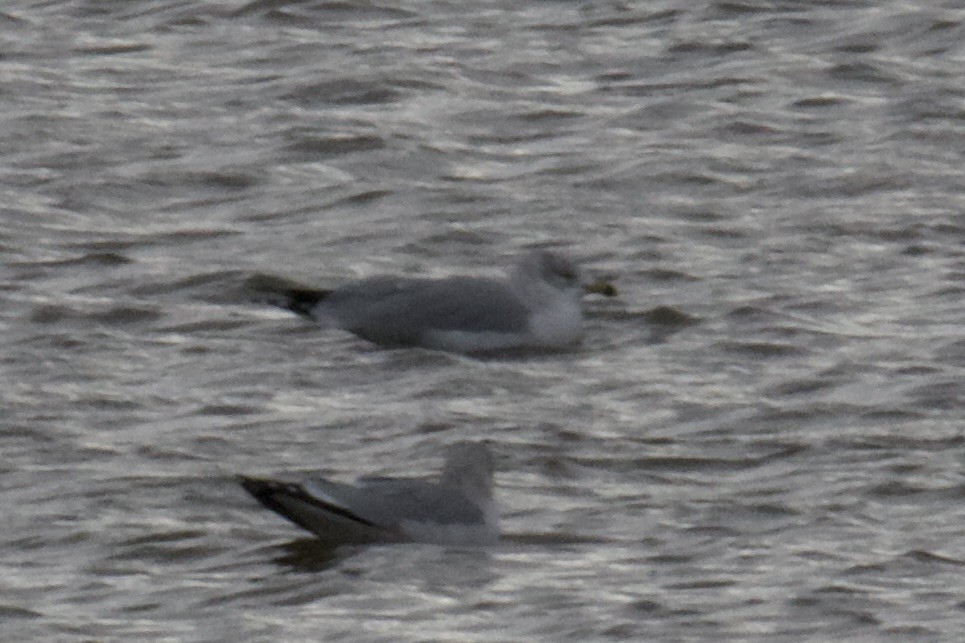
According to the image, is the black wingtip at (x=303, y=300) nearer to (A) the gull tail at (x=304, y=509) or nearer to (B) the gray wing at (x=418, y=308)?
(B) the gray wing at (x=418, y=308)

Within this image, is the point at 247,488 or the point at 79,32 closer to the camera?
the point at 247,488

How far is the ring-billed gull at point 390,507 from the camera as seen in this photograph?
27.8 ft

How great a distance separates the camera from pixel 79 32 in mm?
15172

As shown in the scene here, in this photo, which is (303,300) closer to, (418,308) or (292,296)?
(292,296)

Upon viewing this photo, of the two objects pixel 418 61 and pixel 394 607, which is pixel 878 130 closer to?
pixel 418 61

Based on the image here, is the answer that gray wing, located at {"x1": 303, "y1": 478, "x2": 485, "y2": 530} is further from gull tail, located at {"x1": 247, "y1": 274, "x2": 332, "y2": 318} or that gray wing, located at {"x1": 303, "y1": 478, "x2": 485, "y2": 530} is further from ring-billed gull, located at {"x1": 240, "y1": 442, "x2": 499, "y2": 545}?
gull tail, located at {"x1": 247, "y1": 274, "x2": 332, "y2": 318}

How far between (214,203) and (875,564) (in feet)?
17.0

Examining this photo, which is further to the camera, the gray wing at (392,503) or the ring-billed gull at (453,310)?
the ring-billed gull at (453,310)

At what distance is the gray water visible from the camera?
820 centimetres

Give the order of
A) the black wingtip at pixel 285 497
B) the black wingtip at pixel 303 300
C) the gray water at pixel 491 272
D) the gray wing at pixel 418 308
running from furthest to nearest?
the black wingtip at pixel 303 300
the gray wing at pixel 418 308
the black wingtip at pixel 285 497
the gray water at pixel 491 272

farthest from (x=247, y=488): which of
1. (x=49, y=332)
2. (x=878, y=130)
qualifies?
(x=878, y=130)

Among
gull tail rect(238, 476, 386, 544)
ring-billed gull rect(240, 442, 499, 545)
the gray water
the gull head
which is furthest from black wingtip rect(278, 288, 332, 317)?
gull tail rect(238, 476, 386, 544)

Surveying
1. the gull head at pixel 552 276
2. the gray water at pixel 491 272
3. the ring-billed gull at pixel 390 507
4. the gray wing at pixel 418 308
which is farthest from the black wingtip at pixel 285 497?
the gull head at pixel 552 276

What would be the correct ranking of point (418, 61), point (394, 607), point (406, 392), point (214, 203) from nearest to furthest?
point (394, 607) → point (406, 392) → point (214, 203) → point (418, 61)
